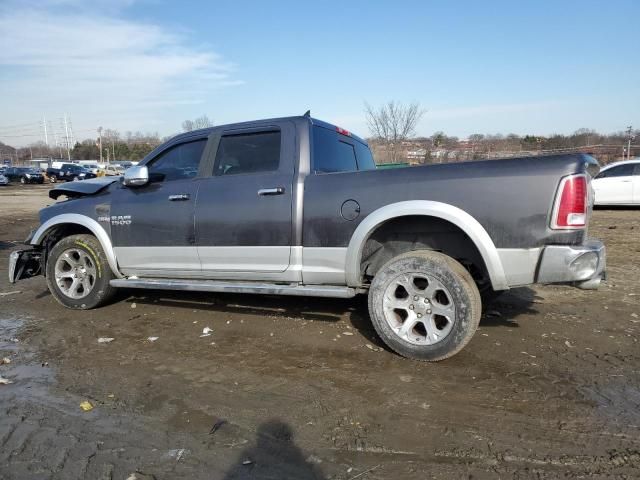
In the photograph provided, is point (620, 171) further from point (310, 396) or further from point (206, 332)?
point (310, 396)

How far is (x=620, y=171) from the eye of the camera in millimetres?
14039

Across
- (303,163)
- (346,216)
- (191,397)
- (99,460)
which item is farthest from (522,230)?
(99,460)

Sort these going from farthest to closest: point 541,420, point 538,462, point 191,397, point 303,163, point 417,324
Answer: point 303,163 < point 417,324 < point 191,397 < point 541,420 < point 538,462

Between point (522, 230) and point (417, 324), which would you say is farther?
point (417, 324)

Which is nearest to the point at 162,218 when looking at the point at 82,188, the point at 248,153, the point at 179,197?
the point at 179,197

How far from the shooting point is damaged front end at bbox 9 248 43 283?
211 inches

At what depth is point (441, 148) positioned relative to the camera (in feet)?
69.6

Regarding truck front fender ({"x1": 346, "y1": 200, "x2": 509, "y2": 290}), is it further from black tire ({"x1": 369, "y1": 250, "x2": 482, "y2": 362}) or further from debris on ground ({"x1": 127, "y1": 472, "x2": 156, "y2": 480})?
debris on ground ({"x1": 127, "y1": 472, "x2": 156, "y2": 480})

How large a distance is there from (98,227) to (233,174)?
1.70 metres

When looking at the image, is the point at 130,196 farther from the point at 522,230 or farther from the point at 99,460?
the point at 522,230

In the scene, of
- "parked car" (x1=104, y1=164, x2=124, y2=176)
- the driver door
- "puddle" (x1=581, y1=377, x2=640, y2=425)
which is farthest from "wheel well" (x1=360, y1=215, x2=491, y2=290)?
"parked car" (x1=104, y1=164, x2=124, y2=176)

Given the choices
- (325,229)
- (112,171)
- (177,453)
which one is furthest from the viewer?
(112,171)

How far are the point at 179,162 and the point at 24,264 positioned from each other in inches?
90.5

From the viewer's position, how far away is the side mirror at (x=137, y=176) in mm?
4762
